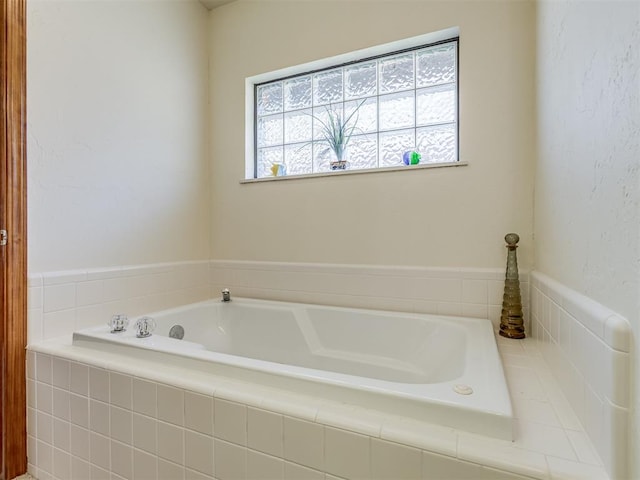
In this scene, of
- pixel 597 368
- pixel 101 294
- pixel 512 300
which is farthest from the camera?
pixel 101 294

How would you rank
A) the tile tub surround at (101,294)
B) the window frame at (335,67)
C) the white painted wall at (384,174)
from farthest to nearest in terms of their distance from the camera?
the window frame at (335,67), the white painted wall at (384,174), the tile tub surround at (101,294)

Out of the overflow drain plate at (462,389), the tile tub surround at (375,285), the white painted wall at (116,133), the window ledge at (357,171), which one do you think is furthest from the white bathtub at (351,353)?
the window ledge at (357,171)

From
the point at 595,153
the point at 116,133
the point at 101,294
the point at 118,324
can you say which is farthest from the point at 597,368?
the point at 116,133

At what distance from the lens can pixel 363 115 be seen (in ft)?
6.59

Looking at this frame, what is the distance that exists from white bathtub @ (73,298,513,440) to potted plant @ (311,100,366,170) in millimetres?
919

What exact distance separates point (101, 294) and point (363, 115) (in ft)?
5.76

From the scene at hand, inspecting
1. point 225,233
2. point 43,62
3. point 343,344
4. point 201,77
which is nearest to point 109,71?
point 43,62

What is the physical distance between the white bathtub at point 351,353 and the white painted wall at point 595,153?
32 cm

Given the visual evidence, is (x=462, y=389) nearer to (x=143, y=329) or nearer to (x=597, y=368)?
(x=597, y=368)

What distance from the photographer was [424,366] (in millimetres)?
1478

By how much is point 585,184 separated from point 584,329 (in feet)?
1.21

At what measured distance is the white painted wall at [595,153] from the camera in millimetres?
603

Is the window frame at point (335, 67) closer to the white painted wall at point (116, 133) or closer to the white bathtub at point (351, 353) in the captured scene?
the white painted wall at point (116, 133)

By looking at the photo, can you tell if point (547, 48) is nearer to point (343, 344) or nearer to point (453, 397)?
point (453, 397)
